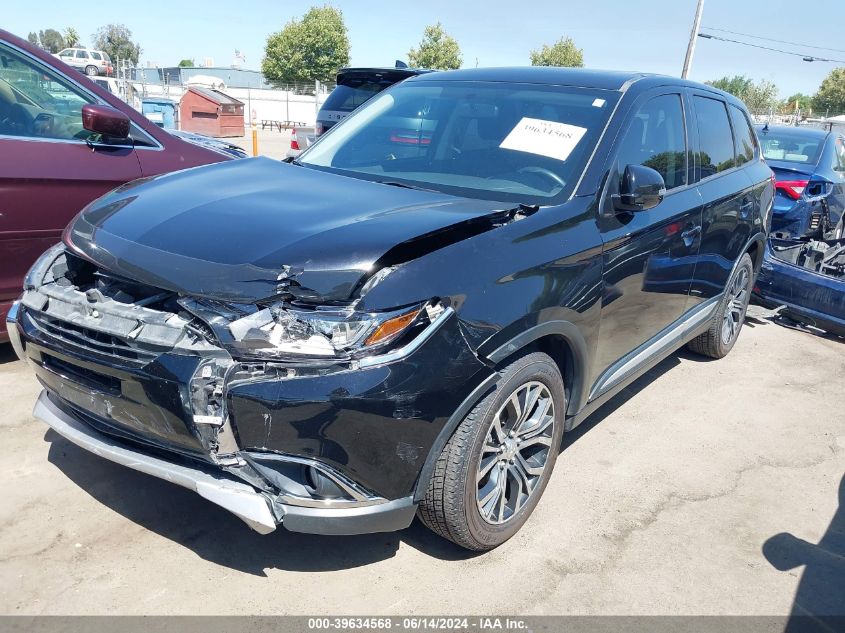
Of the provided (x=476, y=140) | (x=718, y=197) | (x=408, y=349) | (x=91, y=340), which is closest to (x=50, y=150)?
(x=91, y=340)

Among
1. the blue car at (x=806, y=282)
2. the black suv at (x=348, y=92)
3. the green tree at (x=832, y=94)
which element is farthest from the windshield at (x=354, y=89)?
the green tree at (x=832, y=94)

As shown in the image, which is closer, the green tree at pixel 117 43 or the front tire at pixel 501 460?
the front tire at pixel 501 460

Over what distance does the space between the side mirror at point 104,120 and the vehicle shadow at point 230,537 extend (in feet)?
6.52

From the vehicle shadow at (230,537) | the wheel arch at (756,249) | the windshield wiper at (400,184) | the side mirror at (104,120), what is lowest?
the vehicle shadow at (230,537)

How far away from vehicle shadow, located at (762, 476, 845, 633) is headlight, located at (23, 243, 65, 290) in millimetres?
3238

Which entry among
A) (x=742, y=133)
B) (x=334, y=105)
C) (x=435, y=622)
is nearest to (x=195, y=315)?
(x=435, y=622)

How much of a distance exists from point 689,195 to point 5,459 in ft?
12.4

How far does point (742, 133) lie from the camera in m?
5.17

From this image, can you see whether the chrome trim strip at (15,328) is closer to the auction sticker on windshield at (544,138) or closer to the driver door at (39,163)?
the driver door at (39,163)

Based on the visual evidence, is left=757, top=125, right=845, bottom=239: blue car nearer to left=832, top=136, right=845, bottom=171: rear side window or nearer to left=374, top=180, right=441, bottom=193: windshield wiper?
left=832, top=136, right=845, bottom=171: rear side window

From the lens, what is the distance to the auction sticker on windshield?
10.9 ft

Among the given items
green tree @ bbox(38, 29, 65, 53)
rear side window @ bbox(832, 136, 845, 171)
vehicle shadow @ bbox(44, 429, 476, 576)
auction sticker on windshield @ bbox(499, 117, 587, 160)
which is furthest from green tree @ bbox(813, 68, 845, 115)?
green tree @ bbox(38, 29, 65, 53)

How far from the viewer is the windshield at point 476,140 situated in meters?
3.27

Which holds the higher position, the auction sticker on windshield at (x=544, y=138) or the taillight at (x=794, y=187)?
the auction sticker on windshield at (x=544, y=138)
